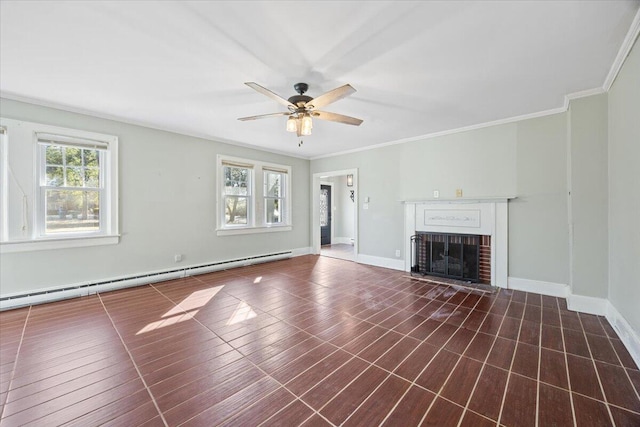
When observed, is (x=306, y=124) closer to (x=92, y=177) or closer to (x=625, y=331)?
(x=92, y=177)

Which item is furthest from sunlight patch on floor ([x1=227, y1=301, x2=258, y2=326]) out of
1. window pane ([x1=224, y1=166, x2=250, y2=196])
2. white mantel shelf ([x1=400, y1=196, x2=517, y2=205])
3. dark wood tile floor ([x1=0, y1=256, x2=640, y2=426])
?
white mantel shelf ([x1=400, y1=196, x2=517, y2=205])

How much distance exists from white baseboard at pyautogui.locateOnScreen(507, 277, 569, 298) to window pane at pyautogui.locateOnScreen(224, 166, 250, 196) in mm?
5060

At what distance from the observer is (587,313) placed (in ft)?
9.75

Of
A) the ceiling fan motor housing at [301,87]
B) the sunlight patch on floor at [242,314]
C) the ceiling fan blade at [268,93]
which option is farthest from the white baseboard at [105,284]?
the ceiling fan motor housing at [301,87]

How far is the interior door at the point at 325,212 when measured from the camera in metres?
8.59

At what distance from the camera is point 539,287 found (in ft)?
12.1

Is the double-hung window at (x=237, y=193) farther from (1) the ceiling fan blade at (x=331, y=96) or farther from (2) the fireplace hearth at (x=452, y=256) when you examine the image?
(2) the fireplace hearth at (x=452, y=256)

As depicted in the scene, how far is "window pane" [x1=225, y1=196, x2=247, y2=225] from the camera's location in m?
5.33

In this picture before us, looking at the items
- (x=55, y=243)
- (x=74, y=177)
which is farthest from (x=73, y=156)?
(x=55, y=243)

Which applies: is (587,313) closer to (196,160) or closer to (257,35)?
(257,35)

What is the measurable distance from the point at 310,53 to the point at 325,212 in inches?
261

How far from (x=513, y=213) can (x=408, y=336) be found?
2769 mm

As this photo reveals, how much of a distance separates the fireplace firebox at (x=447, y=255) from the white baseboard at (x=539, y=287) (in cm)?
45

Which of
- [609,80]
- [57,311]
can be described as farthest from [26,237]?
[609,80]
